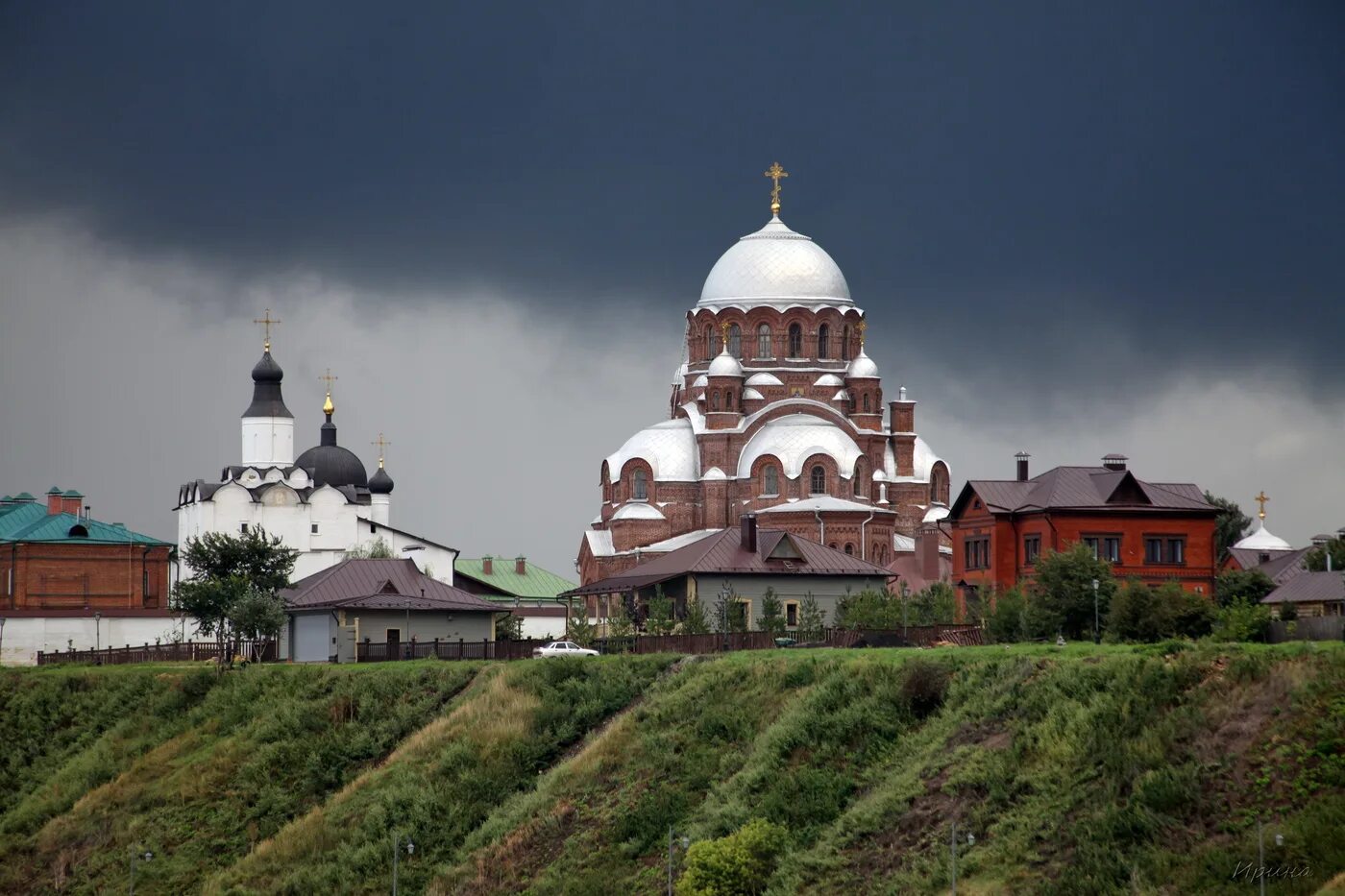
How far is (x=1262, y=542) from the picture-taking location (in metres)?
80.5

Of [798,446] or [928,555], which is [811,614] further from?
[798,446]

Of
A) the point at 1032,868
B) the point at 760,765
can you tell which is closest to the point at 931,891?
the point at 1032,868

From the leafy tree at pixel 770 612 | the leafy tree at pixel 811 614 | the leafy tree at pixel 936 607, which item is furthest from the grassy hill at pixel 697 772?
the leafy tree at pixel 936 607

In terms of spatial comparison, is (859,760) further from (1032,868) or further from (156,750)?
(156,750)

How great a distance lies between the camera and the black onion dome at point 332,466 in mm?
86062

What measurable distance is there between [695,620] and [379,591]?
8652 mm

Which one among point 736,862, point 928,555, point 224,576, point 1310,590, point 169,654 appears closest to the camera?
point 736,862

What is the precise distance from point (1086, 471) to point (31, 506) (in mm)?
43072

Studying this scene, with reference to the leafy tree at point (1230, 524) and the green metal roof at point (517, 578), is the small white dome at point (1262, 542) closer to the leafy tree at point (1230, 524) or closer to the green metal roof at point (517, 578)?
the leafy tree at point (1230, 524)

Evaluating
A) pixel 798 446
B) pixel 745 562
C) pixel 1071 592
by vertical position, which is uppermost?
pixel 798 446

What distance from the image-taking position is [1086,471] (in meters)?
51.6

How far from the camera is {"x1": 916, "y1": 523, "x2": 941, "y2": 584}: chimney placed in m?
67.1

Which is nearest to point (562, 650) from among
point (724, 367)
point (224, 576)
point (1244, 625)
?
point (1244, 625)

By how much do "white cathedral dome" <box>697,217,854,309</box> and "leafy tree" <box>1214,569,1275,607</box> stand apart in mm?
26347
